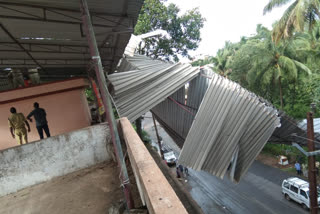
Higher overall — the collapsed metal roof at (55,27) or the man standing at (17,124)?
the collapsed metal roof at (55,27)

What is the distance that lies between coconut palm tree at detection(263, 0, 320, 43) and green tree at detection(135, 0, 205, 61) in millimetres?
6088

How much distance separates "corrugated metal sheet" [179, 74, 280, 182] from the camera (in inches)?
220

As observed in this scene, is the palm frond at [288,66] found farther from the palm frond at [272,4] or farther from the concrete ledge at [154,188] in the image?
the concrete ledge at [154,188]

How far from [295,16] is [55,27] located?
37.7 feet

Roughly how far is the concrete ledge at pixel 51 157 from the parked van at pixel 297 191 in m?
10.2

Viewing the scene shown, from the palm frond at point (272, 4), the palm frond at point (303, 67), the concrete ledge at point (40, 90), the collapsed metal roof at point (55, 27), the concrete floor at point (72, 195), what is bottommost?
the concrete floor at point (72, 195)

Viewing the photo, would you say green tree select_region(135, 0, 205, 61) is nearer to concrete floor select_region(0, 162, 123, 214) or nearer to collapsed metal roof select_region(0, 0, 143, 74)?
collapsed metal roof select_region(0, 0, 143, 74)

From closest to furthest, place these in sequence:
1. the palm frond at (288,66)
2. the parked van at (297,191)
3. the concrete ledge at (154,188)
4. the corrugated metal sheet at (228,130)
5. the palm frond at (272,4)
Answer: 1. the concrete ledge at (154,188)
2. the corrugated metal sheet at (228,130)
3. the parked van at (297,191)
4. the palm frond at (272,4)
5. the palm frond at (288,66)

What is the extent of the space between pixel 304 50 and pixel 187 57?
30.6 feet

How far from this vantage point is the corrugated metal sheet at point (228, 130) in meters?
5.58

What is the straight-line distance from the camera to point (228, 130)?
224 inches

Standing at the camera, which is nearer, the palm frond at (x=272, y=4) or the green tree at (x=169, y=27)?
the palm frond at (x=272, y=4)

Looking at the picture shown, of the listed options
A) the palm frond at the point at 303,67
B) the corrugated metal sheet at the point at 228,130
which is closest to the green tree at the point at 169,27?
the palm frond at the point at 303,67

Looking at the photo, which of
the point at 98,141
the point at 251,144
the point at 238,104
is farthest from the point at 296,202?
the point at 98,141
